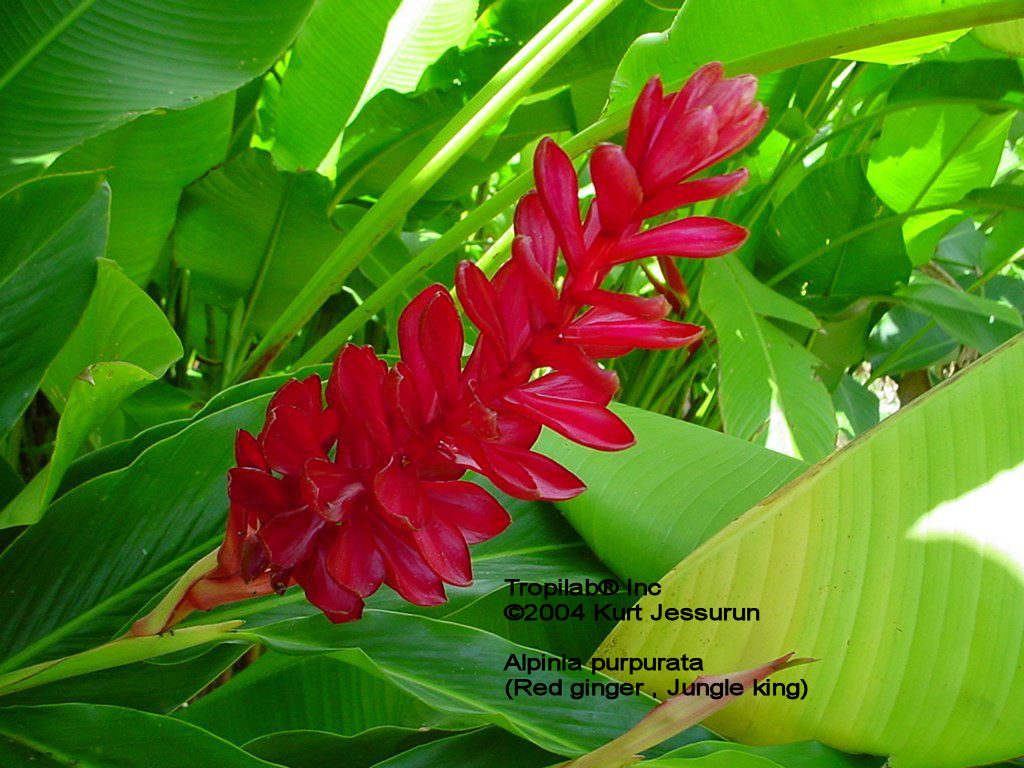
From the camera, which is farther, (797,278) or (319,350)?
(797,278)

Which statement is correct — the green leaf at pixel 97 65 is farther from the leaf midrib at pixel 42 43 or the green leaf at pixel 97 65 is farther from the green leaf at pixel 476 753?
the green leaf at pixel 476 753

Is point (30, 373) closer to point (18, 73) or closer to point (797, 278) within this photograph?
point (18, 73)

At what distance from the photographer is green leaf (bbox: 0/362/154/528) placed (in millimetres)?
432

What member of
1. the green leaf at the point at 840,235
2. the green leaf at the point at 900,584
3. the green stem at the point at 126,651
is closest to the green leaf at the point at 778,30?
the green leaf at the point at 900,584

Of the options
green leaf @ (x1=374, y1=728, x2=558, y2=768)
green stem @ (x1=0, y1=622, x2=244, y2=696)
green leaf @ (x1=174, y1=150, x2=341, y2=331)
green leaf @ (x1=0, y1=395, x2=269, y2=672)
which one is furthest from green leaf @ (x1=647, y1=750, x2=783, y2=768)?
green leaf @ (x1=174, y1=150, x2=341, y2=331)

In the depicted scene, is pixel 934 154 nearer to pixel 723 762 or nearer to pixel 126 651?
pixel 723 762

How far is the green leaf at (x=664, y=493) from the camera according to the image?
554 mm

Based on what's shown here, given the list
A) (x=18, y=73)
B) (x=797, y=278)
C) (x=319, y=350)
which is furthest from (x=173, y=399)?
(x=797, y=278)

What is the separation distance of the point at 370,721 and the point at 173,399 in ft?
1.29

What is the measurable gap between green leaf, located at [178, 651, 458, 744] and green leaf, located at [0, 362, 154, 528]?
0.23m

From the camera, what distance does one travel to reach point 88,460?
2.03 feet

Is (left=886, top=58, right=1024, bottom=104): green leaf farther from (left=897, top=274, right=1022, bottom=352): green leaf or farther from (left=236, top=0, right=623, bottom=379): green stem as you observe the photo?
(left=236, top=0, right=623, bottom=379): green stem

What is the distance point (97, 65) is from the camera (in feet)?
2.03

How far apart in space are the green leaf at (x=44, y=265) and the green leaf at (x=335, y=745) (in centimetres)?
27
